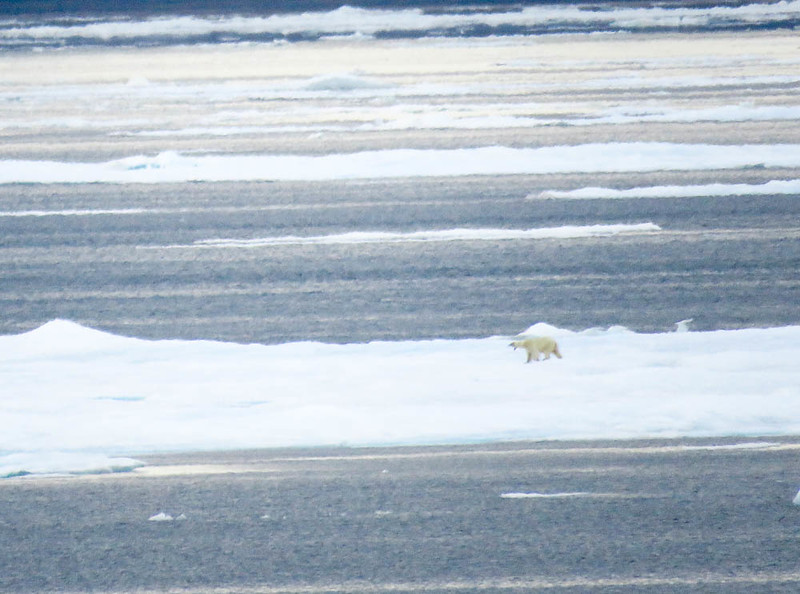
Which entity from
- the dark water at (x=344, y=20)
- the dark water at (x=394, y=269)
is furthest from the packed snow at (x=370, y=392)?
the dark water at (x=344, y=20)

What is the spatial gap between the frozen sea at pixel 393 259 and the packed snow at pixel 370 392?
2 cm

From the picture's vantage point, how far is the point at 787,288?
8.54 metres

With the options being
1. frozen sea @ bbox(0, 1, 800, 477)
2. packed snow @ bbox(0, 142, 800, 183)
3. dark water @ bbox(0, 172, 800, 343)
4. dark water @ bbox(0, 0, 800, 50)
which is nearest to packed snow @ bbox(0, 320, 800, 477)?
frozen sea @ bbox(0, 1, 800, 477)

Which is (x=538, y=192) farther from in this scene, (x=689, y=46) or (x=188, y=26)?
(x=188, y=26)

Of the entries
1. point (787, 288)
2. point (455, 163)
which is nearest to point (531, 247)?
point (787, 288)

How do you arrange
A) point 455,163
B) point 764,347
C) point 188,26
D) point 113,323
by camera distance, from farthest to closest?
point 188,26
point 455,163
point 113,323
point 764,347

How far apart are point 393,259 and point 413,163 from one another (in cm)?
456

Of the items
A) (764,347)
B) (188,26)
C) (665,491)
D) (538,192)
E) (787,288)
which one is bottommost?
(665,491)

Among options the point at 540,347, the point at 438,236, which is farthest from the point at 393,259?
the point at 540,347

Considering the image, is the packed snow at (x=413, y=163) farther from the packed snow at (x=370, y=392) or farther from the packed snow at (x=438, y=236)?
the packed snow at (x=370, y=392)

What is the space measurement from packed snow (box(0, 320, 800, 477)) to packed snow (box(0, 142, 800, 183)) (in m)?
6.11

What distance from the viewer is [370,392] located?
636 centimetres

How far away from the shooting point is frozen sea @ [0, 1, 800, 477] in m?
6.07

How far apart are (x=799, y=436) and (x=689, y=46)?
22.7 m
